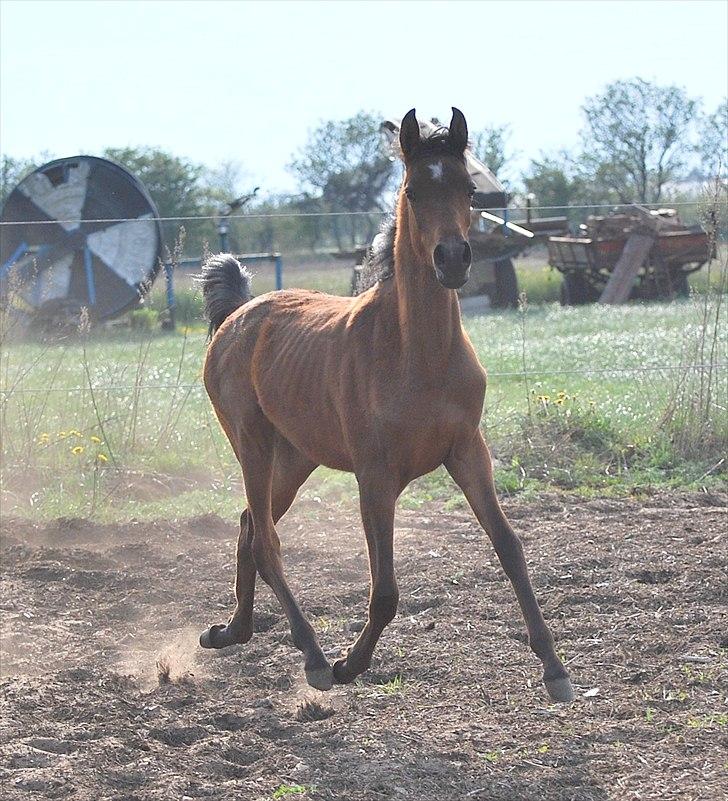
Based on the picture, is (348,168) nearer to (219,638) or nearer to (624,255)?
(624,255)

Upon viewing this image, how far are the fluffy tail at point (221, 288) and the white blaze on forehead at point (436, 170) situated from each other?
7.98 feet

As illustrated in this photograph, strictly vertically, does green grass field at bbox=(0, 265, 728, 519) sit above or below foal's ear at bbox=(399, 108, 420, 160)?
below

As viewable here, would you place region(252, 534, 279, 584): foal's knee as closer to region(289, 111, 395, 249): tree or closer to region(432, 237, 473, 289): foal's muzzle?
region(432, 237, 473, 289): foal's muzzle

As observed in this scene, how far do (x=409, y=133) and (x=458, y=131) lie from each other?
0.62ft

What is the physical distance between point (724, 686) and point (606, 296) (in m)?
21.7

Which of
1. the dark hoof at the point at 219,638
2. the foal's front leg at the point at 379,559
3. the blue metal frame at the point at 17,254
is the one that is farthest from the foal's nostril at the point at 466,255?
the blue metal frame at the point at 17,254

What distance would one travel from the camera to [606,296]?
25.6 m

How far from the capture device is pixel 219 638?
5465mm

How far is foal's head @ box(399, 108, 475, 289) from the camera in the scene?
159 inches

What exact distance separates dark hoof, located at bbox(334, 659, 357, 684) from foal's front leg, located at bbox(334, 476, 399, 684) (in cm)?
8

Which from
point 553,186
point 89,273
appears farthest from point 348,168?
point 89,273

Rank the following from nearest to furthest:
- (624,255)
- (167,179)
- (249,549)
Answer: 1. (249,549)
2. (624,255)
3. (167,179)

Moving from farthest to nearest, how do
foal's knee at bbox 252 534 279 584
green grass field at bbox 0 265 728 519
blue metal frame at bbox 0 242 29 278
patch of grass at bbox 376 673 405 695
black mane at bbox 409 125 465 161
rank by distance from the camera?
blue metal frame at bbox 0 242 29 278 → green grass field at bbox 0 265 728 519 → foal's knee at bbox 252 534 279 584 → patch of grass at bbox 376 673 405 695 → black mane at bbox 409 125 465 161

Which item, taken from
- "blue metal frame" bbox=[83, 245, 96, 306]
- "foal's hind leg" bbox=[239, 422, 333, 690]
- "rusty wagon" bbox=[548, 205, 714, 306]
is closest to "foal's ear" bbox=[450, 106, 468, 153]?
"foal's hind leg" bbox=[239, 422, 333, 690]
